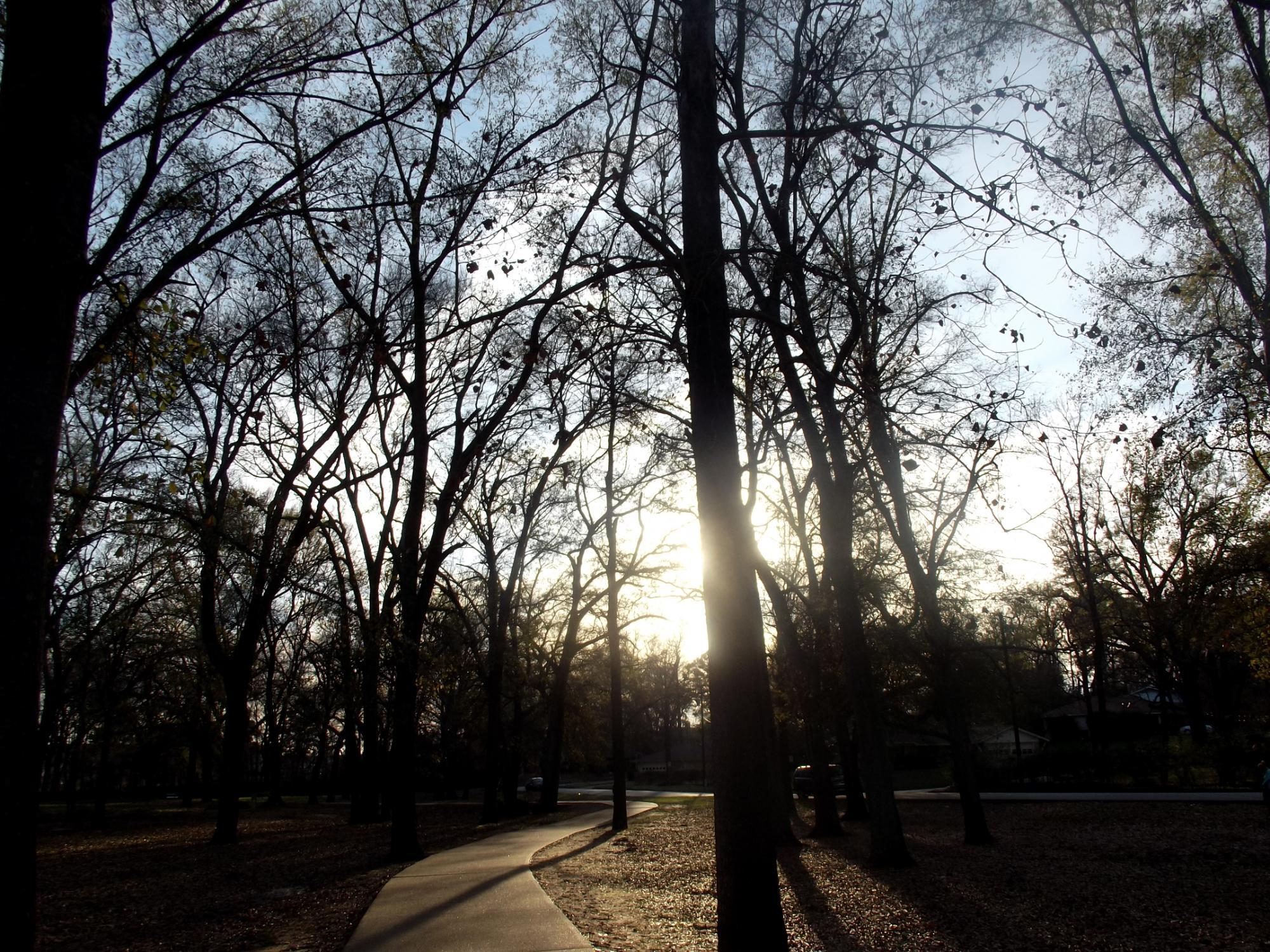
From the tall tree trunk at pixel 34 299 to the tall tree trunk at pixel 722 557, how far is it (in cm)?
339

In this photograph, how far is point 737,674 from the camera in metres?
4.91

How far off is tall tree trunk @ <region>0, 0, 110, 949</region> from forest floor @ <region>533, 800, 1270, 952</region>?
5233 millimetres

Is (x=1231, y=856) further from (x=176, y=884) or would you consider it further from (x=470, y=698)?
(x=470, y=698)

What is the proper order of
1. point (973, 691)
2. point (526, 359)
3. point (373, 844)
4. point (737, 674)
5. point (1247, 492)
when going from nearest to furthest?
point (737, 674), point (526, 359), point (373, 844), point (1247, 492), point (973, 691)

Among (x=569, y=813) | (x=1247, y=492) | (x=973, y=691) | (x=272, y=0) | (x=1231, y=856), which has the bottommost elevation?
(x=569, y=813)

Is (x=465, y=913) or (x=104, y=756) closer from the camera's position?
(x=465, y=913)

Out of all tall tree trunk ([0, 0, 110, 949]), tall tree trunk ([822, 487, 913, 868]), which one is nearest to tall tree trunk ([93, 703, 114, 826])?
tall tree trunk ([822, 487, 913, 868])

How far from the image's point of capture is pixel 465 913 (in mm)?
7938

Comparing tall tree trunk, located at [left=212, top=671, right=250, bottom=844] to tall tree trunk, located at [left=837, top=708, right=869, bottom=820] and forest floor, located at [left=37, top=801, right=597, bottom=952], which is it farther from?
tall tree trunk, located at [left=837, top=708, right=869, bottom=820]

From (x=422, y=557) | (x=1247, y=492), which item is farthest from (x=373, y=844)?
(x=1247, y=492)

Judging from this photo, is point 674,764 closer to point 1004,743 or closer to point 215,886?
point 1004,743

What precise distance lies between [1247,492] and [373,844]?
76.3 feet

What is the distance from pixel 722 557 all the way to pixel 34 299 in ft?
12.8

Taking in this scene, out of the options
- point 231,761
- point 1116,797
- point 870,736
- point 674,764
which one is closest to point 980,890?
point 870,736
